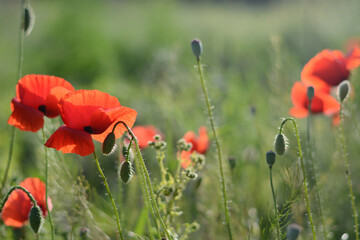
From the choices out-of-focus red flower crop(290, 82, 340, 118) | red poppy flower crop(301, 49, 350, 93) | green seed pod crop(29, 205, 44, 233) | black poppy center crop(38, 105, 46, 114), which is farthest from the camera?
out-of-focus red flower crop(290, 82, 340, 118)

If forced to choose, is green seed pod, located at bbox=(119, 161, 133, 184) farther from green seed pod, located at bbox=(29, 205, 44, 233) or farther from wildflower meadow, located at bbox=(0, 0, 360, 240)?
green seed pod, located at bbox=(29, 205, 44, 233)

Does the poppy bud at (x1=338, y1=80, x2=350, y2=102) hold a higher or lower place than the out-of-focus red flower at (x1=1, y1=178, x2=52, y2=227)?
higher

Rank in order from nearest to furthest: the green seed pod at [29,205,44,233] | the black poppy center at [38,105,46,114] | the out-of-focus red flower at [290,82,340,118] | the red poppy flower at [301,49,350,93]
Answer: the green seed pod at [29,205,44,233] < the black poppy center at [38,105,46,114] < the red poppy flower at [301,49,350,93] < the out-of-focus red flower at [290,82,340,118]

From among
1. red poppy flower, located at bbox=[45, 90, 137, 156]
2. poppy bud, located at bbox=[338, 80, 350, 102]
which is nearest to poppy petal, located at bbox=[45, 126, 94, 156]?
red poppy flower, located at bbox=[45, 90, 137, 156]

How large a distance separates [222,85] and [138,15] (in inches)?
214

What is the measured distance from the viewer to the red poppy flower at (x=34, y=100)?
695mm

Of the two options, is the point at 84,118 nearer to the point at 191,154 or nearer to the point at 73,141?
the point at 73,141

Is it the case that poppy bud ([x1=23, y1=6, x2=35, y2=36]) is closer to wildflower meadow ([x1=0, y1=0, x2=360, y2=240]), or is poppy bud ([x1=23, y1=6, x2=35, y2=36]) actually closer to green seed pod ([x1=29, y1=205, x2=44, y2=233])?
wildflower meadow ([x1=0, y1=0, x2=360, y2=240])

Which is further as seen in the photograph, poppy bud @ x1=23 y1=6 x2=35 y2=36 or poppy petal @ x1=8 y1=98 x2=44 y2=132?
poppy bud @ x1=23 y1=6 x2=35 y2=36

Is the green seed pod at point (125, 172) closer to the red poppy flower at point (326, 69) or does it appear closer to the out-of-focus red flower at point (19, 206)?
the out-of-focus red flower at point (19, 206)

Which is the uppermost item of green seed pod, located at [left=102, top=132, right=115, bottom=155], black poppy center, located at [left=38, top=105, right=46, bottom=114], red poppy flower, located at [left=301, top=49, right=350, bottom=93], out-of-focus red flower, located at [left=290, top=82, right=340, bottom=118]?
red poppy flower, located at [left=301, top=49, right=350, bottom=93]

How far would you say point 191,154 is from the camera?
80 centimetres

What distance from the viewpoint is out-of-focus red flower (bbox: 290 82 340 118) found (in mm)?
986

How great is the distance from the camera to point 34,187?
0.81 metres
